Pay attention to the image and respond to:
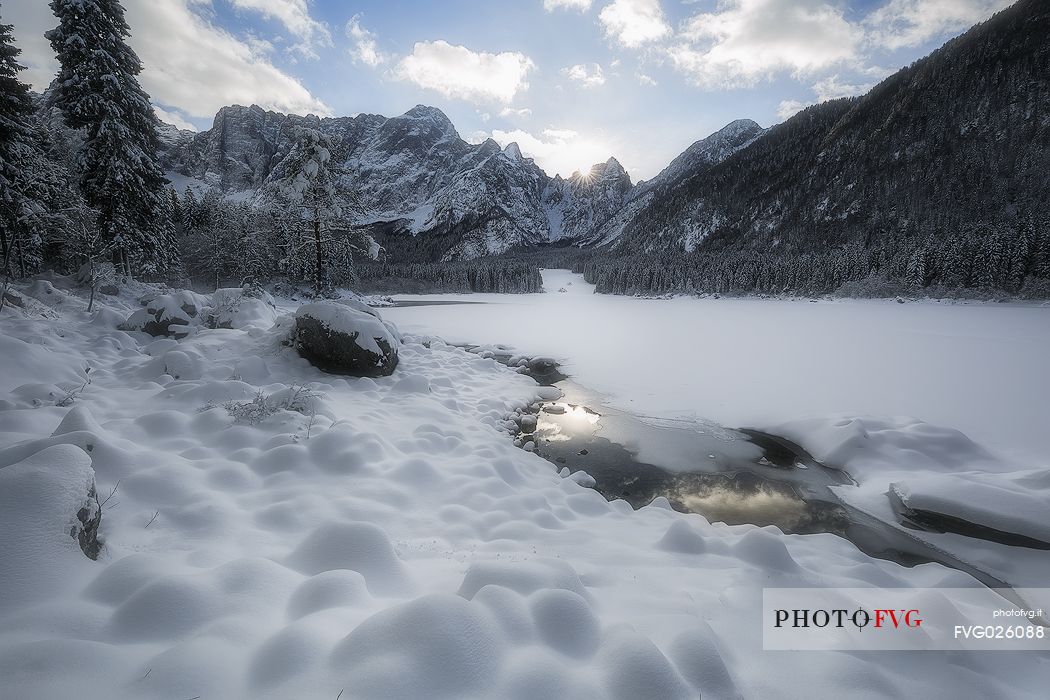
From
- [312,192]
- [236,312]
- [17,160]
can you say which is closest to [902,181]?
[312,192]

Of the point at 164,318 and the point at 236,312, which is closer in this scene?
the point at 164,318

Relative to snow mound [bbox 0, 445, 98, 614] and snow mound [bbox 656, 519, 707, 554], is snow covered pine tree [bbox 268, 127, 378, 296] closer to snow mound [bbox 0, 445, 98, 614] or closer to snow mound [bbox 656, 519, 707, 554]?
snow mound [bbox 0, 445, 98, 614]

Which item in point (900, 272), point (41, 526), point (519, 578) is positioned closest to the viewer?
point (41, 526)

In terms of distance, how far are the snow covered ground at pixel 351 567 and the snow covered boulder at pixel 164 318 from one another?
2119 millimetres

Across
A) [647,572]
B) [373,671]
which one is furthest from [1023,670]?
[373,671]

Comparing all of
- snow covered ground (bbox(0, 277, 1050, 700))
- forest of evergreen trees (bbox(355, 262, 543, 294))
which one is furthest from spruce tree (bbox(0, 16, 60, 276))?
forest of evergreen trees (bbox(355, 262, 543, 294))

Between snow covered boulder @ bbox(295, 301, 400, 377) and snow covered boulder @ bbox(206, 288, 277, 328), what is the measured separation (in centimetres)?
333

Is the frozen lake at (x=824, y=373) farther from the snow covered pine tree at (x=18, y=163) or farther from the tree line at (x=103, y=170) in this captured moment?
the snow covered pine tree at (x=18, y=163)

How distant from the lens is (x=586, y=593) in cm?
323

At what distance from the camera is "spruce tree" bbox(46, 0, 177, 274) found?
17.1m

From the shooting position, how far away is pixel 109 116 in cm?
1770

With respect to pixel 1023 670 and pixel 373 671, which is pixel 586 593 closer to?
pixel 373 671

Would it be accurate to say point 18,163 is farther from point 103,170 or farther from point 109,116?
point 109,116

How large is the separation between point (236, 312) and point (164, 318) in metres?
1.74
